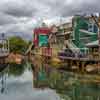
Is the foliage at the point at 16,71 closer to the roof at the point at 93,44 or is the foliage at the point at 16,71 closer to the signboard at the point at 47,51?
the roof at the point at 93,44

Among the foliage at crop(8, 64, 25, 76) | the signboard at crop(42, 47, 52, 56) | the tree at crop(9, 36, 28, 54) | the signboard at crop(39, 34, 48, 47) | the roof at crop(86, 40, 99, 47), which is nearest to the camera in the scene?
the roof at crop(86, 40, 99, 47)

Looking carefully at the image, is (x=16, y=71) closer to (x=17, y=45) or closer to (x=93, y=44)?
(x=93, y=44)

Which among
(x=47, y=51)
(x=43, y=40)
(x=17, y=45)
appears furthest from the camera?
(x=17, y=45)

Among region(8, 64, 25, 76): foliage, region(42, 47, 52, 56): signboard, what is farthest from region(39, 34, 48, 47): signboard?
region(8, 64, 25, 76): foliage

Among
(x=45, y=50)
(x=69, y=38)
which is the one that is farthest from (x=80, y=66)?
(x=45, y=50)

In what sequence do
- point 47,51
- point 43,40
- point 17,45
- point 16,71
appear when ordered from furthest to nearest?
point 17,45
point 43,40
point 47,51
point 16,71

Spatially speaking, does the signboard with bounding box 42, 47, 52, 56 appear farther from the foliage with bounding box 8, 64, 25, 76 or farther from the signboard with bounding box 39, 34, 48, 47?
the foliage with bounding box 8, 64, 25, 76

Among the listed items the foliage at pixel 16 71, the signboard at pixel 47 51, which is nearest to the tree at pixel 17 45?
the signboard at pixel 47 51

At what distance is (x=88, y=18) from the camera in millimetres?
73438

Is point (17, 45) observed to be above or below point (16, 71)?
above

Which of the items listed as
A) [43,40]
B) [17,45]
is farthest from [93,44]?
[17,45]

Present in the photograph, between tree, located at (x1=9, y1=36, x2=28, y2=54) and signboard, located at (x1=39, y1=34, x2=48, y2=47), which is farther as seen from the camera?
tree, located at (x1=9, y1=36, x2=28, y2=54)

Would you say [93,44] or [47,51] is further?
[47,51]

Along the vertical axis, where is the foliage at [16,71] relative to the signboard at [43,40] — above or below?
below
